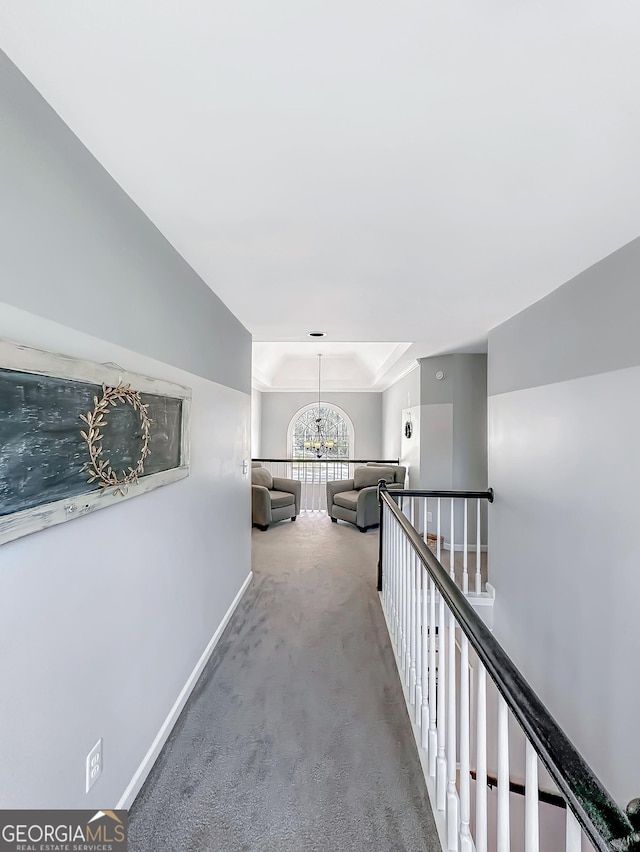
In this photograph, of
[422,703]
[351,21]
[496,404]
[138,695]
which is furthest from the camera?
[496,404]

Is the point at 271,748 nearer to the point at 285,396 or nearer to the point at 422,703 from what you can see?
the point at 422,703

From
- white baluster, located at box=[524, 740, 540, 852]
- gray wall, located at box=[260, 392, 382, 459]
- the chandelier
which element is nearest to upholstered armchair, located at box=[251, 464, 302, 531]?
gray wall, located at box=[260, 392, 382, 459]

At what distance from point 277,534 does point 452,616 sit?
14.2ft

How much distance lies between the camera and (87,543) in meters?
1.26

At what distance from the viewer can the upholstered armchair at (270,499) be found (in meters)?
5.58

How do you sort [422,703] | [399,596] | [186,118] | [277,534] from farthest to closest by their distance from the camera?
[277,534] < [399,596] < [422,703] < [186,118]

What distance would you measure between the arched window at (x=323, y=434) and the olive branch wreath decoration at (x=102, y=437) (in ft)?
Answer: 25.8

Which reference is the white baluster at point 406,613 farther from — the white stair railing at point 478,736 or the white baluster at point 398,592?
the white baluster at point 398,592

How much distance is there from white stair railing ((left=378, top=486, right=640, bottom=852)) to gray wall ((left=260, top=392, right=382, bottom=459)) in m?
6.42

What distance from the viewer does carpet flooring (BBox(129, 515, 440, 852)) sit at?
1.45 m

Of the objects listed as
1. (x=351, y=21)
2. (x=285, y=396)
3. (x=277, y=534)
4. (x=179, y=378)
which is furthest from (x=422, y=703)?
(x=285, y=396)

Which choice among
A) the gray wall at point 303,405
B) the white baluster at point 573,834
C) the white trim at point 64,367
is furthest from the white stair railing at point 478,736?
the gray wall at point 303,405

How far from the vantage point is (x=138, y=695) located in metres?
1.61

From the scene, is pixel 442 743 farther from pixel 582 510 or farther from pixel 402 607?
pixel 582 510
